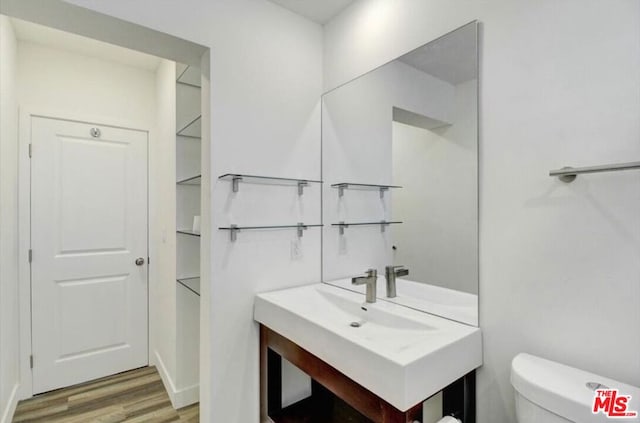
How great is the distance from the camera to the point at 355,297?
5.84ft

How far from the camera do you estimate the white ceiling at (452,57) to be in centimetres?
135

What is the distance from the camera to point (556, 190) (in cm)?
111

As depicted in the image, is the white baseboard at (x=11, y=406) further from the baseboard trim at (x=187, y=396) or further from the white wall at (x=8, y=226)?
the baseboard trim at (x=187, y=396)

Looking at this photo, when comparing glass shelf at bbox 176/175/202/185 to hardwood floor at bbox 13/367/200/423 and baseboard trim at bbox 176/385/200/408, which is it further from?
hardwood floor at bbox 13/367/200/423

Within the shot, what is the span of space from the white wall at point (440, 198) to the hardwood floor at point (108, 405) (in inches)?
74.0

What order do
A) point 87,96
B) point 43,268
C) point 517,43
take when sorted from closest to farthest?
point 517,43, point 43,268, point 87,96

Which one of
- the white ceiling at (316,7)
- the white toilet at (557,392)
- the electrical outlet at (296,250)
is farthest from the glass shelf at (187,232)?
the white toilet at (557,392)

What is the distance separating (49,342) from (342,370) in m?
2.58

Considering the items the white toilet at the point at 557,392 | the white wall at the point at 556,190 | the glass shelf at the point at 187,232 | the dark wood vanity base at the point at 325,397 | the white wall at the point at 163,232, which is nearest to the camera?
the white toilet at the point at 557,392

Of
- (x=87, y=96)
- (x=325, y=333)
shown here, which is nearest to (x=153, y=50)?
(x=87, y=96)

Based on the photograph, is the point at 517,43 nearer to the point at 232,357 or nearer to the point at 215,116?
the point at 215,116

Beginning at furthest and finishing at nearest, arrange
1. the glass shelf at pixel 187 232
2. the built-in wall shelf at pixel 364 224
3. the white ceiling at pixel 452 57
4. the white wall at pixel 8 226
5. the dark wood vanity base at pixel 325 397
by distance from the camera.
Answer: the glass shelf at pixel 187 232, the white wall at pixel 8 226, the built-in wall shelf at pixel 364 224, the white ceiling at pixel 452 57, the dark wood vanity base at pixel 325 397

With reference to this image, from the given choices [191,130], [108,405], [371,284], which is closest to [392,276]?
[371,284]

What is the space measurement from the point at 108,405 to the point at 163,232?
1291mm
